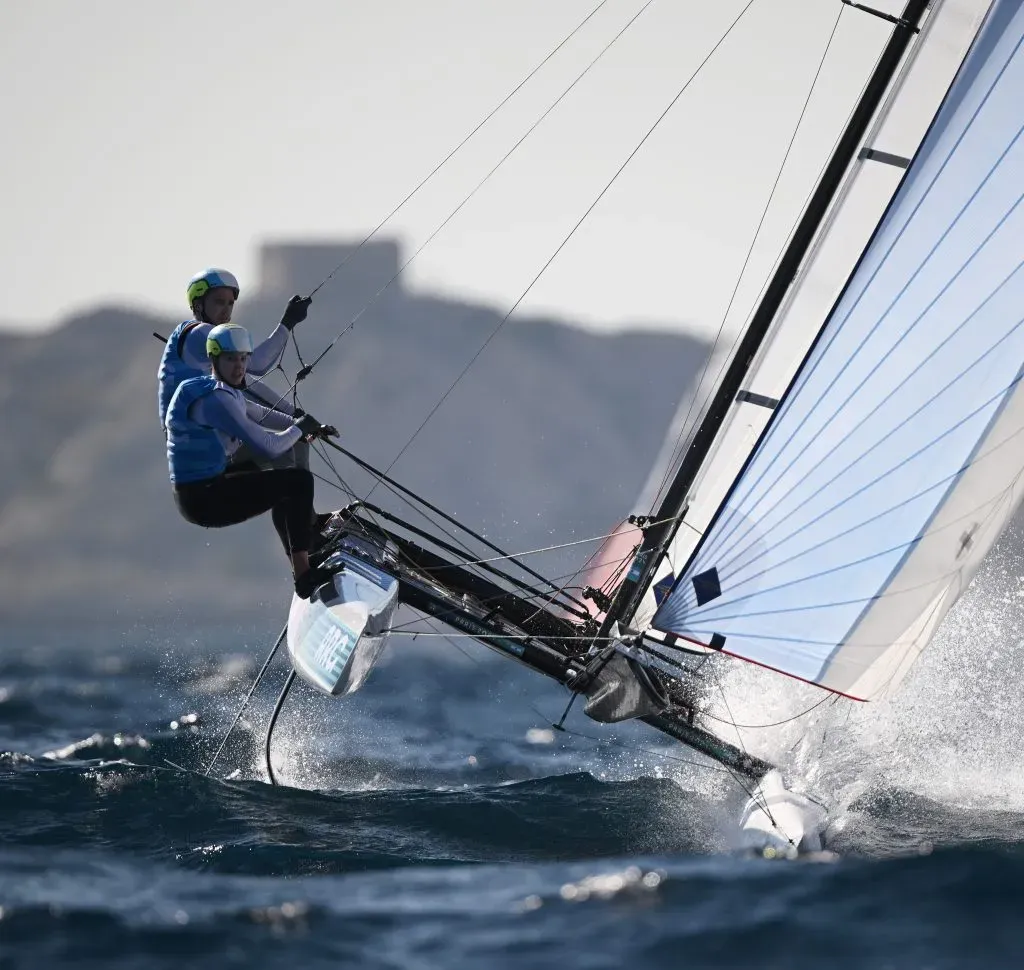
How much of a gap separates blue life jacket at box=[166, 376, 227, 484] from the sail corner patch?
192cm

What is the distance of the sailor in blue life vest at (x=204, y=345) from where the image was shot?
5.73 meters

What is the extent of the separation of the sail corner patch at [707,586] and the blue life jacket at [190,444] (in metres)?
1.92

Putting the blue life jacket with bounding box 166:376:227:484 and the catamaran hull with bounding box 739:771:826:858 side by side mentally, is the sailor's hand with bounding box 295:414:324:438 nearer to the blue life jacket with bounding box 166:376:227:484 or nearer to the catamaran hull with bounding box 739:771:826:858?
the blue life jacket with bounding box 166:376:227:484

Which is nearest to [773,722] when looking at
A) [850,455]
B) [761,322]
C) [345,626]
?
[850,455]

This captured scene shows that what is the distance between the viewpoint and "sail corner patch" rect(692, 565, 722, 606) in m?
5.36

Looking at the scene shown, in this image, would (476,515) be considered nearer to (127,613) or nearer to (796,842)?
(127,613)

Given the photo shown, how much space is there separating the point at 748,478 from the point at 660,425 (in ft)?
103

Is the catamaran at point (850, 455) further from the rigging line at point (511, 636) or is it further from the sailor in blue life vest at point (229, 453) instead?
the sailor in blue life vest at point (229, 453)

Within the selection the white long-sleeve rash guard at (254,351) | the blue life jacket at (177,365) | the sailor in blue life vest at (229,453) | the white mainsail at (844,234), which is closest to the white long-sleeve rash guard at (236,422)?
the sailor in blue life vest at (229,453)

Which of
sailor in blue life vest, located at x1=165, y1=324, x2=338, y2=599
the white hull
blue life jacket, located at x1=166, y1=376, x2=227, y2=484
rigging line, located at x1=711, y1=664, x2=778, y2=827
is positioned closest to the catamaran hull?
rigging line, located at x1=711, y1=664, x2=778, y2=827

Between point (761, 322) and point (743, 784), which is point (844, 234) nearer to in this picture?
point (761, 322)

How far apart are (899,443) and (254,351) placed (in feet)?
8.86

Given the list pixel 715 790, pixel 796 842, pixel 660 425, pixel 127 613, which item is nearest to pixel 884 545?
pixel 796 842

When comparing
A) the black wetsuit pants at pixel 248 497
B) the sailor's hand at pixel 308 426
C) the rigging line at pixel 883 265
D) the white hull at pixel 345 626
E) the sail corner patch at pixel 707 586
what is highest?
the rigging line at pixel 883 265
